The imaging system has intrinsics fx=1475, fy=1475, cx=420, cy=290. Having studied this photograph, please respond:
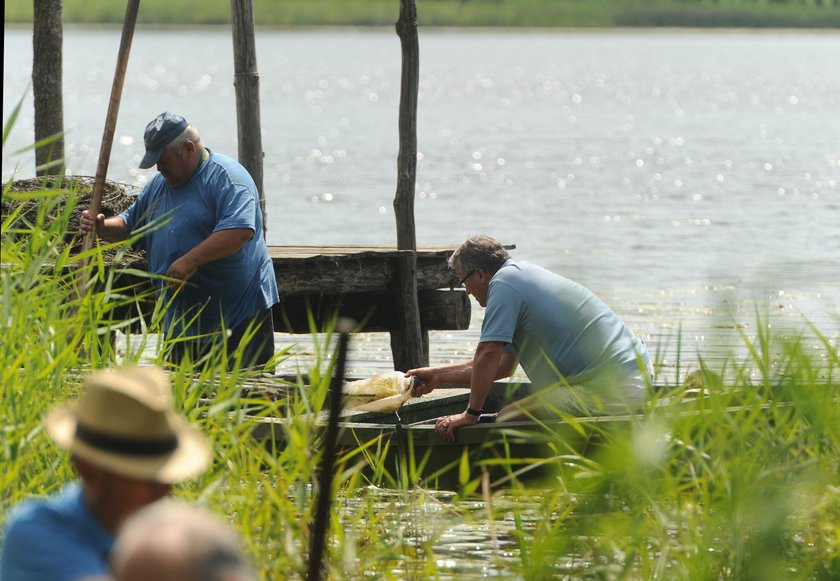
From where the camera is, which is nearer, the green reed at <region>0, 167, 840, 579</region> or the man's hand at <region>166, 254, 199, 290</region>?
the green reed at <region>0, 167, 840, 579</region>

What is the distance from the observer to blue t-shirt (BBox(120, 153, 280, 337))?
730 centimetres

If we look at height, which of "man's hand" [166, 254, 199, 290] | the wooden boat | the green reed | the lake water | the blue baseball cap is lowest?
the lake water

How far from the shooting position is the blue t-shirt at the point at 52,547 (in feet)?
10.2

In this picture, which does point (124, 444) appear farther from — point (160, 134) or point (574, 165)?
point (574, 165)

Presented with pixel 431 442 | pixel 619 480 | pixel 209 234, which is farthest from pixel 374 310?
pixel 619 480

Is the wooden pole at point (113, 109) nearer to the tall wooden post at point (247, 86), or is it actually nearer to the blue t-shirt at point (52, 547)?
the tall wooden post at point (247, 86)

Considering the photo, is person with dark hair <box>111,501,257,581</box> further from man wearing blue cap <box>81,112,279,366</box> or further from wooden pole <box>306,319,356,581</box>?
man wearing blue cap <box>81,112,279,366</box>

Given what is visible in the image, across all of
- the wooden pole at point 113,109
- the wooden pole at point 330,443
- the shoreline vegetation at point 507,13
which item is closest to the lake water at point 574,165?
the wooden pole at point 113,109

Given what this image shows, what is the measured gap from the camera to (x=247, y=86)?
9617 millimetres

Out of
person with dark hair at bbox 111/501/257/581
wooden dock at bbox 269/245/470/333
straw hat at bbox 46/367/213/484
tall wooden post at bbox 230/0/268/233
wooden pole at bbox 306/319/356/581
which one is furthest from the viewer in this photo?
wooden dock at bbox 269/245/470/333

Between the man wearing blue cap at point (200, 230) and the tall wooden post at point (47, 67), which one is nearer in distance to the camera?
the man wearing blue cap at point (200, 230)

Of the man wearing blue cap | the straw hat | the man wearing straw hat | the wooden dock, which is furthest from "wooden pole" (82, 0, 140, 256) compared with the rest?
the straw hat

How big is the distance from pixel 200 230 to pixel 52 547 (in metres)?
4.38

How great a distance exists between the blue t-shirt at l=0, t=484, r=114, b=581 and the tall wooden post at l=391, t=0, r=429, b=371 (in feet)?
22.4
